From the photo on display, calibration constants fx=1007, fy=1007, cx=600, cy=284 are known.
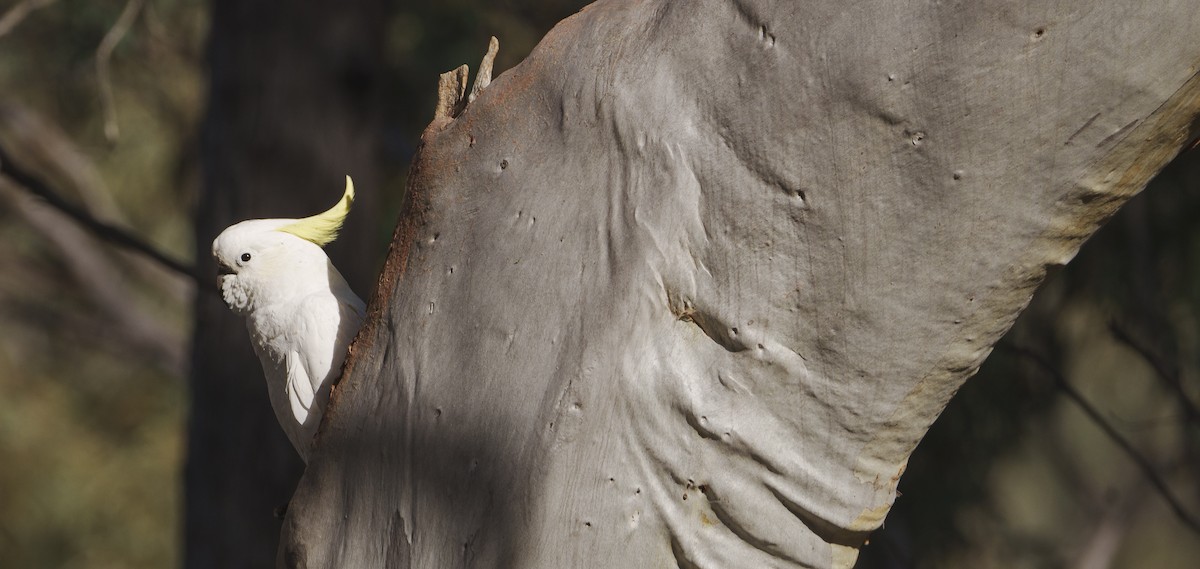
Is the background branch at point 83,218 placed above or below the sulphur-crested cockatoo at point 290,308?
above

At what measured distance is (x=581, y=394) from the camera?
2.56ft

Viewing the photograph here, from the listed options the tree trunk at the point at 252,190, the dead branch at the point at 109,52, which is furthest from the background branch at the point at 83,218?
the tree trunk at the point at 252,190

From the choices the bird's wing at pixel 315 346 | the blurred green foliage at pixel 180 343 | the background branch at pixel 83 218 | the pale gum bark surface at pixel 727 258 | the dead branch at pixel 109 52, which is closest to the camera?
the pale gum bark surface at pixel 727 258

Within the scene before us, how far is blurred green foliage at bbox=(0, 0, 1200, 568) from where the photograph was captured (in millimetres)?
2357

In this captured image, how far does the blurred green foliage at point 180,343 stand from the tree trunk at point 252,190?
24 cm

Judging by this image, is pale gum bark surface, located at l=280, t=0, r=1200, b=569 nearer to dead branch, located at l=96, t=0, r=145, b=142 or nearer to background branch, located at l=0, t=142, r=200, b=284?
background branch, located at l=0, t=142, r=200, b=284

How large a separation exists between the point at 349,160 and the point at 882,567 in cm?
155

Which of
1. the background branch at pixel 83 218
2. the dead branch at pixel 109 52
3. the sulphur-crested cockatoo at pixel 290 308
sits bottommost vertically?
the sulphur-crested cockatoo at pixel 290 308

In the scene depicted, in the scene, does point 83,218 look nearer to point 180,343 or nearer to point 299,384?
point 299,384

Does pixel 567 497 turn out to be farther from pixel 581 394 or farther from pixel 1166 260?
pixel 1166 260

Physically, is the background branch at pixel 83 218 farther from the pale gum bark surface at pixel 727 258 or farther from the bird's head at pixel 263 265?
the pale gum bark surface at pixel 727 258

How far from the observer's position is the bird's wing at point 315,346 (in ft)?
3.05

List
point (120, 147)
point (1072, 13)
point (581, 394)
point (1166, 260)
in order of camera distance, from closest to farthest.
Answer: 1. point (1072, 13)
2. point (581, 394)
3. point (1166, 260)
4. point (120, 147)

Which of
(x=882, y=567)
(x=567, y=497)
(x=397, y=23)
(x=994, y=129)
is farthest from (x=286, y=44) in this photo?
(x=882, y=567)
